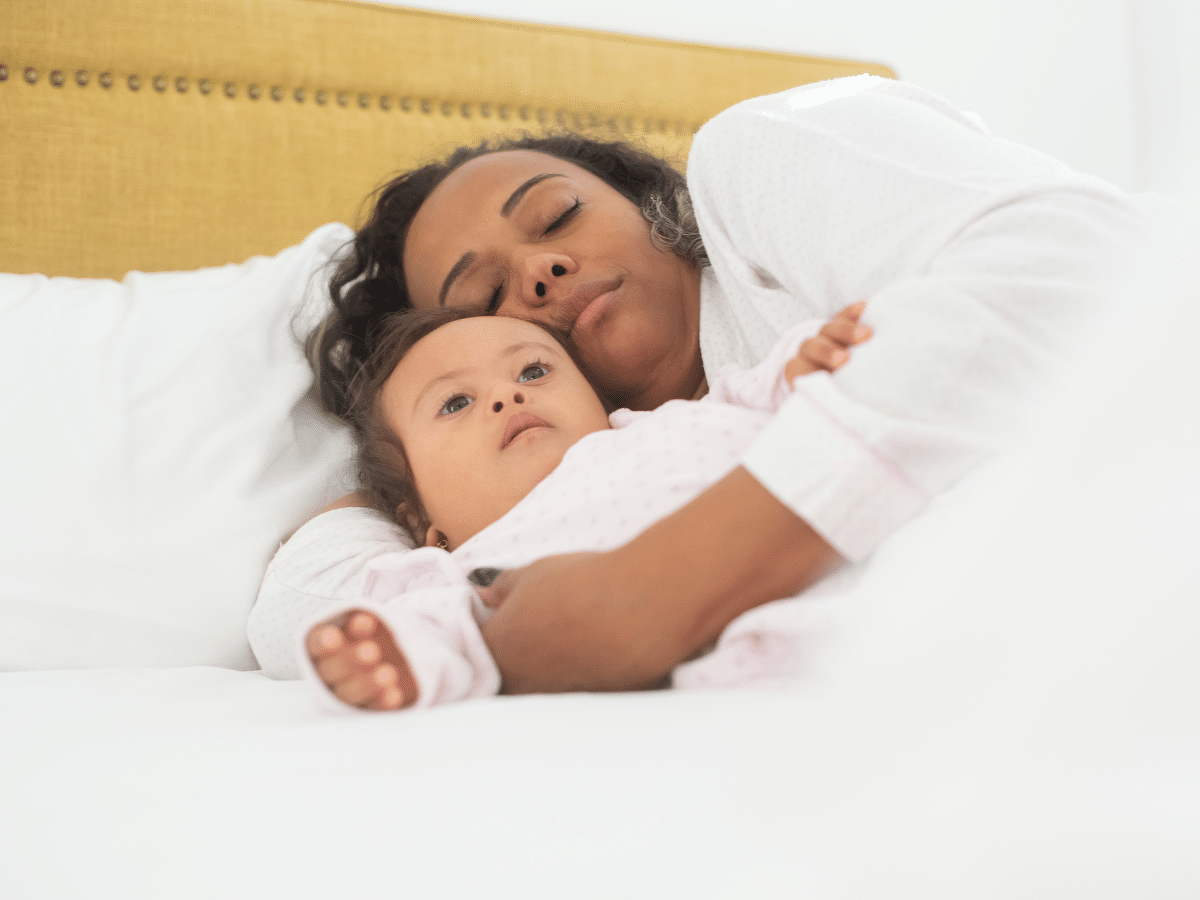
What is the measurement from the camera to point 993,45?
2.43 m

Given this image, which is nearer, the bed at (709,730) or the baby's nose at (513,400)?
the bed at (709,730)

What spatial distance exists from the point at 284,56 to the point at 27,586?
1111 millimetres

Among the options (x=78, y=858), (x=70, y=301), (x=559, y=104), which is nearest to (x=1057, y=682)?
(x=78, y=858)

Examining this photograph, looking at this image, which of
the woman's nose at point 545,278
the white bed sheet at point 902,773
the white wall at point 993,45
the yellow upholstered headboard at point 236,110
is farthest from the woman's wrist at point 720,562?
the white wall at point 993,45

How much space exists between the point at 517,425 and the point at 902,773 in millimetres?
605

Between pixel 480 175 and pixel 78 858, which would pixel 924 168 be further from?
pixel 78 858

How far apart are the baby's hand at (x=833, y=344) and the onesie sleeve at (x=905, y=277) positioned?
0.01 metres

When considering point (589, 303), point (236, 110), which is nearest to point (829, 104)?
point (589, 303)

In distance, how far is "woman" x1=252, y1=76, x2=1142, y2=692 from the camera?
0.57 meters

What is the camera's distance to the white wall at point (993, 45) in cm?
213

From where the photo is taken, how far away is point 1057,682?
335 mm

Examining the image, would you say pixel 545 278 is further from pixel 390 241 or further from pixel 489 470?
pixel 390 241

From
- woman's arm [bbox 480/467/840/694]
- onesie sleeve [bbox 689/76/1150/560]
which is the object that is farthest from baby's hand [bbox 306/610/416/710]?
onesie sleeve [bbox 689/76/1150/560]

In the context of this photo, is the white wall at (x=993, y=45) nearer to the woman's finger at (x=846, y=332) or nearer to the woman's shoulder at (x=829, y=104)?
the woman's shoulder at (x=829, y=104)
